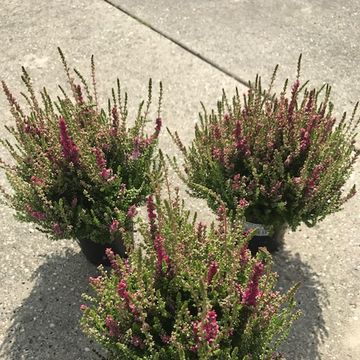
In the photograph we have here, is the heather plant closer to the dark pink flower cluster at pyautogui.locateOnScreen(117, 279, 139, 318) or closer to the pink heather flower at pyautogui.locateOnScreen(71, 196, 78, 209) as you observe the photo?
the pink heather flower at pyautogui.locateOnScreen(71, 196, 78, 209)

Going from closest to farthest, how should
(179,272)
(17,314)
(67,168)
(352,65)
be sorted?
(179,272) < (67,168) < (17,314) < (352,65)

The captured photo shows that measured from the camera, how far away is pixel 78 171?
3.19 m

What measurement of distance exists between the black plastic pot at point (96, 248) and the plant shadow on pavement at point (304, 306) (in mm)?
1121

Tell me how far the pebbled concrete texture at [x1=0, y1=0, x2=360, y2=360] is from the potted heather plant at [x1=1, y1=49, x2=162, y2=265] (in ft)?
2.28

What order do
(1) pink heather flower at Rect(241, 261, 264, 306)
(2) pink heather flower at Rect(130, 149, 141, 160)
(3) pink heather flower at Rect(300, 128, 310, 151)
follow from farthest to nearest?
(2) pink heather flower at Rect(130, 149, 141, 160)
(3) pink heather flower at Rect(300, 128, 310, 151)
(1) pink heather flower at Rect(241, 261, 264, 306)

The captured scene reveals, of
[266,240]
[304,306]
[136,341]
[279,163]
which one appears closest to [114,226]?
[136,341]

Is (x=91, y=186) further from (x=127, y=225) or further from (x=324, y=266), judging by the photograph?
(x=324, y=266)

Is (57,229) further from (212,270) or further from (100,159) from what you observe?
(212,270)

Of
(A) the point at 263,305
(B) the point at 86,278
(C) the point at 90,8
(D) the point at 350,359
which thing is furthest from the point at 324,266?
(C) the point at 90,8

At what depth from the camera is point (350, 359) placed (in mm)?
3400

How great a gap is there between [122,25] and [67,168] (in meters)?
3.61

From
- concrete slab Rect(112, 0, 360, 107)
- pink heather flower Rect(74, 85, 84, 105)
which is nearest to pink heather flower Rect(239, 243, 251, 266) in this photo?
pink heather flower Rect(74, 85, 84, 105)

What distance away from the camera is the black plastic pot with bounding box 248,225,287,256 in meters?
3.78

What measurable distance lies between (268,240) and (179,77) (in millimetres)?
2378
